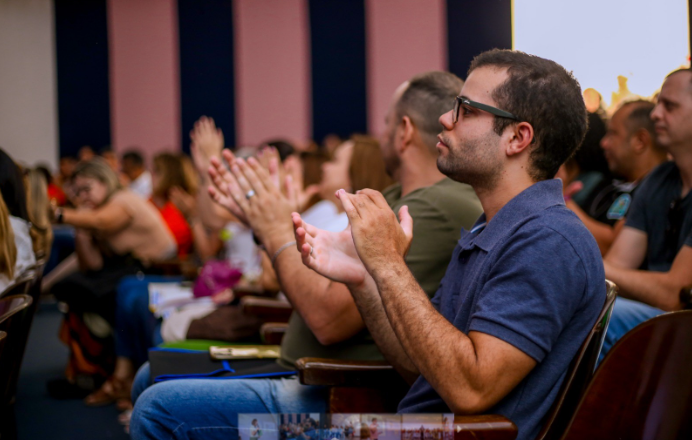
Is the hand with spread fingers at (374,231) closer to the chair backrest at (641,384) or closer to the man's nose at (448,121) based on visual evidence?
the man's nose at (448,121)

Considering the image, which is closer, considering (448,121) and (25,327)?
(448,121)

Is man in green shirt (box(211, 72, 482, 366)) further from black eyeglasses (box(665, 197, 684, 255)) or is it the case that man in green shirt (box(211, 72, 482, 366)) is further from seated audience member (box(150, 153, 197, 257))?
seated audience member (box(150, 153, 197, 257))

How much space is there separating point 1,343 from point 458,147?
3.35 ft

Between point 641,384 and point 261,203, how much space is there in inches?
41.4

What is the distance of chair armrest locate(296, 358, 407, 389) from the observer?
145cm

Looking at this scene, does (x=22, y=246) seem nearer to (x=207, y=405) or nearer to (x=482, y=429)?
(x=207, y=405)

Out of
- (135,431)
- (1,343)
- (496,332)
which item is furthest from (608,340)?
(1,343)

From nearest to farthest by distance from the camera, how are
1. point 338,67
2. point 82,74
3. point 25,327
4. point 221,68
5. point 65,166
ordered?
point 25,327, point 65,166, point 338,67, point 221,68, point 82,74

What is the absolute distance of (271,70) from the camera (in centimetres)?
948

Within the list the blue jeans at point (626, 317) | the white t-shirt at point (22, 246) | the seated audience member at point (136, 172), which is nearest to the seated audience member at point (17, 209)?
the white t-shirt at point (22, 246)

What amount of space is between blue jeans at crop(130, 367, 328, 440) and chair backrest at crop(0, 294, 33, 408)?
361 millimetres

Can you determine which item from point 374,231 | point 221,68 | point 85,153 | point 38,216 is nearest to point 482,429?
point 374,231

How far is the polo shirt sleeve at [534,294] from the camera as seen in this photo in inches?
40.7

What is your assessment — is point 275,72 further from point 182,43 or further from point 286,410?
point 286,410
